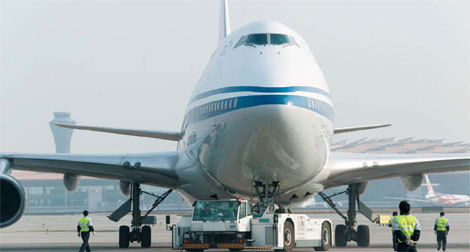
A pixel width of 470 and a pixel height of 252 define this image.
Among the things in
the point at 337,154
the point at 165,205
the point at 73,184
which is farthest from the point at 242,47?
the point at 165,205

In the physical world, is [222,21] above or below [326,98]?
above

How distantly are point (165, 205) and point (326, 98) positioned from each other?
4911 inches

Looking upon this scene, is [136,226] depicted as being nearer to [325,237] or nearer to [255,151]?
[325,237]

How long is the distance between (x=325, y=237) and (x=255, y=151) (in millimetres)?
4997

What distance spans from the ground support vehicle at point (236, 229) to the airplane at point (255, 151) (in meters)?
0.67

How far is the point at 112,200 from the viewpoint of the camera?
493 feet

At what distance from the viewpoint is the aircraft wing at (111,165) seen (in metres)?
23.4

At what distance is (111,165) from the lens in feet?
79.1

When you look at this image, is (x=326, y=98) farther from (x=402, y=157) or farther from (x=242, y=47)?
(x=402, y=157)

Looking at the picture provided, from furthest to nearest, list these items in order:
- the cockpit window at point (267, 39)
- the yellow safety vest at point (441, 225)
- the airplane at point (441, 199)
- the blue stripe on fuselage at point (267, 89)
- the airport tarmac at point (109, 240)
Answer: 1. the airplane at point (441, 199)
2. the airport tarmac at point (109, 240)
3. the yellow safety vest at point (441, 225)
4. the cockpit window at point (267, 39)
5. the blue stripe on fuselage at point (267, 89)

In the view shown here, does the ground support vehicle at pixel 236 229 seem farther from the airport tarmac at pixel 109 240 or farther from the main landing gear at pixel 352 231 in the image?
the main landing gear at pixel 352 231

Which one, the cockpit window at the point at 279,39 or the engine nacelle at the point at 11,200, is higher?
the cockpit window at the point at 279,39

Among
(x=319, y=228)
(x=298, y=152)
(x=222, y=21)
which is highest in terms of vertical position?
(x=222, y=21)

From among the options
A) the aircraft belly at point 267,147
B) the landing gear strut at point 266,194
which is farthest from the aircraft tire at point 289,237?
the aircraft belly at point 267,147
